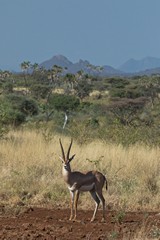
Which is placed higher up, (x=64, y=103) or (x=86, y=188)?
(x=64, y=103)

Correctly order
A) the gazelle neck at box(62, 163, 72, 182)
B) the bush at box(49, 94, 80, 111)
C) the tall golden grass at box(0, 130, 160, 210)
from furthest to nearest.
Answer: the bush at box(49, 94, 80, 111), the tall golden grass at box(0, 130, 160, 210), the gazelle neck at box(62, 163, 72, 182)

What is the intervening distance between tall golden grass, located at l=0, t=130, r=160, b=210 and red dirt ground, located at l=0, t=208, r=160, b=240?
2.69ft

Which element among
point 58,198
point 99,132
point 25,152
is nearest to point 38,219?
point 58,198

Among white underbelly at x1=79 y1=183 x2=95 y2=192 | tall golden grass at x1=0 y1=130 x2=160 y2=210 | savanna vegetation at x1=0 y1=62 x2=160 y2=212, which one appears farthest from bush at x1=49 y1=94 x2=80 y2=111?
white underbelly at x1=79 y1=183 x2=95 y2=192

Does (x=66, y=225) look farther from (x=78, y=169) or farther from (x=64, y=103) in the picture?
(x=64, y=103)

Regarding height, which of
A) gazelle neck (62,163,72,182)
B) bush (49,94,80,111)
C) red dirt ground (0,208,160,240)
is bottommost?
red dirt ground (0,208,160,240)

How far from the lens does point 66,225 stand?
7973 millimetres

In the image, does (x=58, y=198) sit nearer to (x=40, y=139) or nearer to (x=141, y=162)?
(x=141, y=162)

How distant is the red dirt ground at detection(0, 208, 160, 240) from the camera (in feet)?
23.0

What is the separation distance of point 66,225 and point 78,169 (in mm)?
4285

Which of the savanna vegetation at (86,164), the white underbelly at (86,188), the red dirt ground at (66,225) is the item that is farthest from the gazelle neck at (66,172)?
the savanna vegetation at (86,164)

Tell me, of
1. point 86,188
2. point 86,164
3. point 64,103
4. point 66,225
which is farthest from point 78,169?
point 64,103

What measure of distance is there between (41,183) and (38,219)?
2548 mm

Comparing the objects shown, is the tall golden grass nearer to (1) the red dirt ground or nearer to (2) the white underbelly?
(1) the red dirt ground
